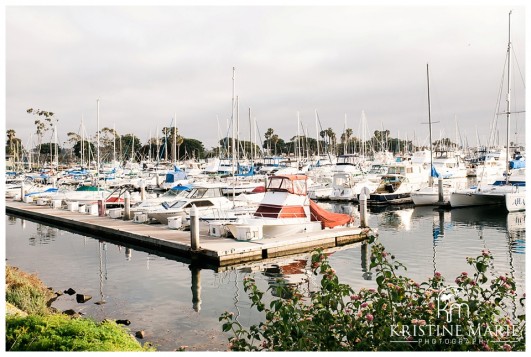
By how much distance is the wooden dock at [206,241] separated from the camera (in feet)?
60.9

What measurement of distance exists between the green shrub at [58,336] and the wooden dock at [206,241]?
32.7 feet

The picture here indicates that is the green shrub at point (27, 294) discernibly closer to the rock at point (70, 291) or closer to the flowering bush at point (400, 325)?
the rock at point (70, 291)

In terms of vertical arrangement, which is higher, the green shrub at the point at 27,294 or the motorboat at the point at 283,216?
the motorboat at the point at 283,216

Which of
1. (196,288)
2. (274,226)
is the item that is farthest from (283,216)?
(196,288)

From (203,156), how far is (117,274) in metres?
124

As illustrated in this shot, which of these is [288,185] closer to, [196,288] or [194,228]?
[194,228]

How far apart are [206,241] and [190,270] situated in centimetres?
271

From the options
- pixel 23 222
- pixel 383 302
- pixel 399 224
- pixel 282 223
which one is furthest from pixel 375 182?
pixel 383 302

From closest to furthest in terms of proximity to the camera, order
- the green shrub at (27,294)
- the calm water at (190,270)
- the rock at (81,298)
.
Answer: the green shrub at (27,294) → the calm water at (190,270) → the rock at (81,298)

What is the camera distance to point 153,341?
11.4 m

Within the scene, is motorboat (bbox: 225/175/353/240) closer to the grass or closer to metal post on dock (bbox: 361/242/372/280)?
metal post on dock (bbox: 361/242/372/280)

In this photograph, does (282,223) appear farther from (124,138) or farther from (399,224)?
(124,138)

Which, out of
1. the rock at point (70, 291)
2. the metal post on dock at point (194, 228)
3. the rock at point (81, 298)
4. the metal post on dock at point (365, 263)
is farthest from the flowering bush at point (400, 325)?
the metal post on dock at point (194, 228)

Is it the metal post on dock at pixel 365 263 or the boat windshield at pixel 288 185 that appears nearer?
the metal post on dock at pixel 365 263
